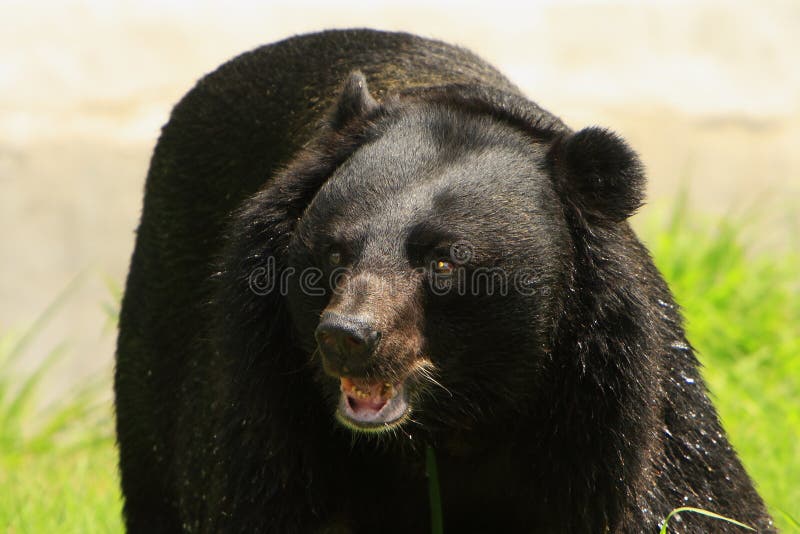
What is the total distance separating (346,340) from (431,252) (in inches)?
16.8

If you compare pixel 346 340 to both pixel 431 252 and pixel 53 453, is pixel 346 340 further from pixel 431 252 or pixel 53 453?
pixel 53 453

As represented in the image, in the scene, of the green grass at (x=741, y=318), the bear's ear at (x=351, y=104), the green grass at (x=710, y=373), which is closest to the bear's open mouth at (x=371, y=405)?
the bear's ear at (x=351, y=104)

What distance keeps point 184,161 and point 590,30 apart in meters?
6.51

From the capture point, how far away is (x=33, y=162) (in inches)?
401

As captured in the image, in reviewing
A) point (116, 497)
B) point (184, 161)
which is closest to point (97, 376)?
point (116, 497)

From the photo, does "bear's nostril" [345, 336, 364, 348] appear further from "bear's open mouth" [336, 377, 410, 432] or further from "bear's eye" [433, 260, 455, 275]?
"bear's eye" [433, 260, 455, 275]

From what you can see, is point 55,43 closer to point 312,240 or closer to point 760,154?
point 760,154

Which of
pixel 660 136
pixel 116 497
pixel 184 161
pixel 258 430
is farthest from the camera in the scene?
pixel 660 136

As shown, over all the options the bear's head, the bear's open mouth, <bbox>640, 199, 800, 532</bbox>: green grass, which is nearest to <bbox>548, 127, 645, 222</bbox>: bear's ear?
the bear's head

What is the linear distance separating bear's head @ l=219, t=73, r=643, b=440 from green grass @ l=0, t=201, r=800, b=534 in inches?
122

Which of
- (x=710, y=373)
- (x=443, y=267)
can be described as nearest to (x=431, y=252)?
(x=443, y=267)

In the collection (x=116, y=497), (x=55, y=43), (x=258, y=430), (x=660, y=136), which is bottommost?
(x=116, y=497)

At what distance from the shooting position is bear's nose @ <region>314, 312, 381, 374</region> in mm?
3521

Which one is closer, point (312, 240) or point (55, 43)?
point (312, 240)
